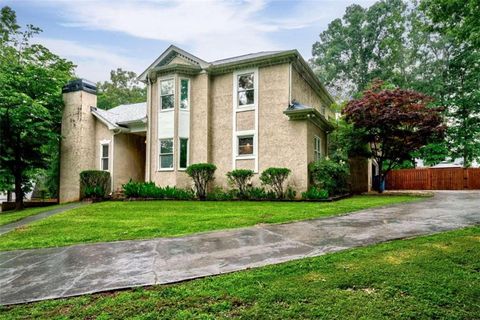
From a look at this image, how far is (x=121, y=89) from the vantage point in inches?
1593

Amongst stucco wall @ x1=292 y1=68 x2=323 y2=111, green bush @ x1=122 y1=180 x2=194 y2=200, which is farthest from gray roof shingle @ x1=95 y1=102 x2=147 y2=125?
stucco wall @ x1=292 y1=68 x2=323 y2=111

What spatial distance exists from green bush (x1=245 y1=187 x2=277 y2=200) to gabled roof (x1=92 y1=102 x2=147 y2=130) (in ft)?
23.7

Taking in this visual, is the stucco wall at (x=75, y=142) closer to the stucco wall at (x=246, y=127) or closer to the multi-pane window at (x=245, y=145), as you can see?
the stucco wall at (x=246, y=127)

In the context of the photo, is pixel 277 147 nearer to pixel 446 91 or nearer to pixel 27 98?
pixel 27 98

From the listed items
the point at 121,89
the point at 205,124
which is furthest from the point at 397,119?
the point at 121,89

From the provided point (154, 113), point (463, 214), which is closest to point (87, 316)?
point (463, 214)

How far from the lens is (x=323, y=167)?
13.6 meters

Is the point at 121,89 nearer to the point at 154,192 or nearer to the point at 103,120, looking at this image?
the point at 103,120

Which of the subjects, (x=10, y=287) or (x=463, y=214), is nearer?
(x=10, y=287)

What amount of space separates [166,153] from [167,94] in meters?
3.18

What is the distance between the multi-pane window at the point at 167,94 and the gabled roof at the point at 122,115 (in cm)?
147

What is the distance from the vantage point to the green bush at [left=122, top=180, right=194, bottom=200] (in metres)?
14.7

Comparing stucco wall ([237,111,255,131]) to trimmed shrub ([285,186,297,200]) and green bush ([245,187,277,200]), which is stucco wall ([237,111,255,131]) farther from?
trimmed shrub ([285,186,297,200])

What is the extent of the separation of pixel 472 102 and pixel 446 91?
2351mm
